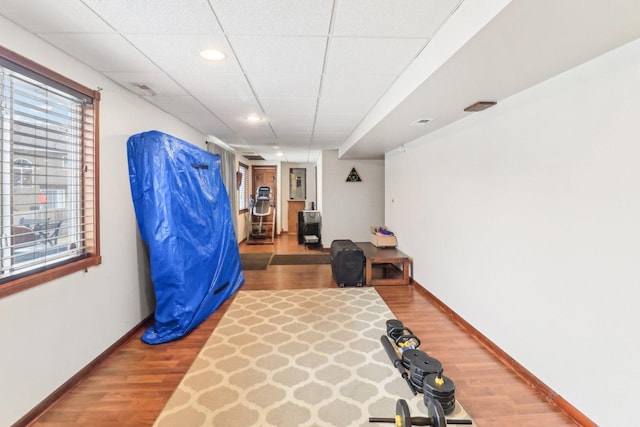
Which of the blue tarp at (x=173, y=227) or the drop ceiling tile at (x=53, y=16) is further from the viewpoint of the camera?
the blue tarp at (x=173, y=227)

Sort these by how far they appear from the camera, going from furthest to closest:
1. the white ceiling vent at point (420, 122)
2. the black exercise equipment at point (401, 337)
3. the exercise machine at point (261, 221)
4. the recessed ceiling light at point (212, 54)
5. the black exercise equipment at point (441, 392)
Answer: the exercise machine at point (261, 221) < the white ceiling vent at point (420, 122) < the black exercise equipment at point (401, 337) < the recessed ceiling light at point (212, 54) < the black exercise equipment at point (441, 392)

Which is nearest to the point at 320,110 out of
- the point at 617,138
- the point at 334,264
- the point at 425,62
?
the point at 425,62

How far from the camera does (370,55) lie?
1976mm

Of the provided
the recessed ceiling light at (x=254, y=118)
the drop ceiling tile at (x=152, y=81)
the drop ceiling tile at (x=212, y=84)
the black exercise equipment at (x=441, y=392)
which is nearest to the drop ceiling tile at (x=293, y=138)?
the recessed ceiling light at (x=254, y=118)

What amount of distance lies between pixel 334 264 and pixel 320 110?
211cm

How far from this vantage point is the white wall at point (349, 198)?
20.2ft

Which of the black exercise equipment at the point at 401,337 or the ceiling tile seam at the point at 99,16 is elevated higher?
the ceiling tile seam at the point at 99,16

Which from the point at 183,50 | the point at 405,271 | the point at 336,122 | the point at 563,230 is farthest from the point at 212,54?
the point at 405,271

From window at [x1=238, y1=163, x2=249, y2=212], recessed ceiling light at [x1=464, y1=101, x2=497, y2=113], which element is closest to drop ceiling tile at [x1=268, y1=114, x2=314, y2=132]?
recessed ceiling light at [x1=464, y1=101, x2=497, y2=113]

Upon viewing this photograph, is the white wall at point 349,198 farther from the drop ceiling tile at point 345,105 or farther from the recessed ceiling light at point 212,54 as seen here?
the recessed ceiling light at point 212,54

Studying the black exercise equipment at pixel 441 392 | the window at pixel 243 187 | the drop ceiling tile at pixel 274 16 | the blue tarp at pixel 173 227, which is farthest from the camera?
the window at pixel 243 187

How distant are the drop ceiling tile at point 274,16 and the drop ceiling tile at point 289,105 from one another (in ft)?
3.99

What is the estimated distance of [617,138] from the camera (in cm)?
151

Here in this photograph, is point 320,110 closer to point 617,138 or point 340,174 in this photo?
→ point 617,138
